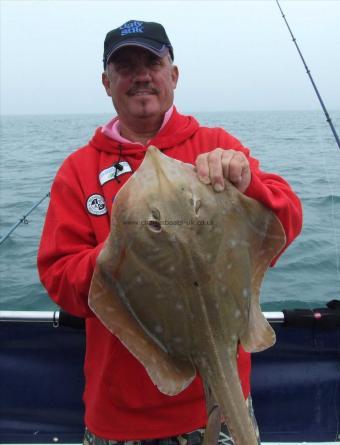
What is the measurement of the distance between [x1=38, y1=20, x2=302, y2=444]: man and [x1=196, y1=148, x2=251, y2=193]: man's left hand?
0.62ft

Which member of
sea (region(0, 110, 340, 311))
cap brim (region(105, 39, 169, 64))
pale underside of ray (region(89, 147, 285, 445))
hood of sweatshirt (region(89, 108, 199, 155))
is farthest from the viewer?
sea (region(0, 110, 340, 311))

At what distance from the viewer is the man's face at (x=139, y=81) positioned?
92.6 inches

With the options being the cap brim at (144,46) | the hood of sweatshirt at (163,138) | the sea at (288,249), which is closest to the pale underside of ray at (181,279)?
the hood of sweatshirt at (163,138)

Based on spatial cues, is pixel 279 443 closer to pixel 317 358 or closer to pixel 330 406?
pixel 330 406

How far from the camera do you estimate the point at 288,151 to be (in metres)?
19.9

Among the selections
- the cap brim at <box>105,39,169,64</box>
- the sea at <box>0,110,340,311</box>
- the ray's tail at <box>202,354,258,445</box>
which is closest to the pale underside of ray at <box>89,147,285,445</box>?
the ray's tail at <box>202,354,258,445</box>

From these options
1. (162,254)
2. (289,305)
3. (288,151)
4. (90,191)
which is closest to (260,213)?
(162,254)

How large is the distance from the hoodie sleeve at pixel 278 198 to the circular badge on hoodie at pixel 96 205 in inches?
30.7

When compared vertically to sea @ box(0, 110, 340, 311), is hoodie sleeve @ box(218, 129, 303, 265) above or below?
above

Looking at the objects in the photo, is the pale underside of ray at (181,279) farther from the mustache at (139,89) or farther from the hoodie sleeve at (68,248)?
the mustache at (139,89)

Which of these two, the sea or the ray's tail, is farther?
the sea

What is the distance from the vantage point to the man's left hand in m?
1.77

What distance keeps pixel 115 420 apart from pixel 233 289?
40.7 inches

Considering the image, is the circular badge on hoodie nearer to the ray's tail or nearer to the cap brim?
the cap brim
